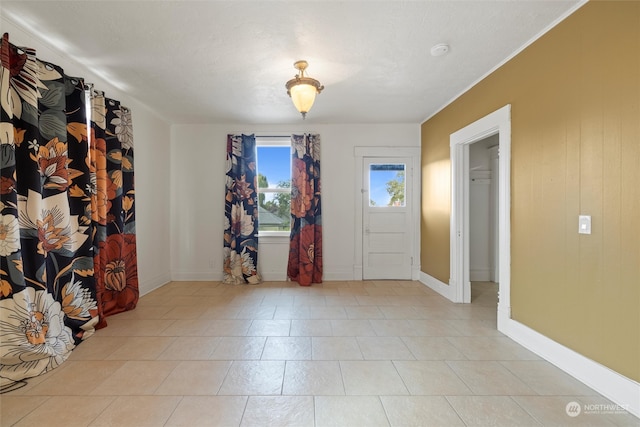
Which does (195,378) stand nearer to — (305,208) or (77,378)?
(77,378)

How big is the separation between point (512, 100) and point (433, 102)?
1.25 m

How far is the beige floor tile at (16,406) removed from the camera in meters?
1.55

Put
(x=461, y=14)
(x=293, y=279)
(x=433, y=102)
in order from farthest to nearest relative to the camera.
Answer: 1. (x=293, y=279)
2. (x=433, y=102)
3. (x=461, y=14)

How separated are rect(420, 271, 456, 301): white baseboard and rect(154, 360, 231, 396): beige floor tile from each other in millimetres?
2817

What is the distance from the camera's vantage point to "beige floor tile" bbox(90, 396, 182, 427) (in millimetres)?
1520

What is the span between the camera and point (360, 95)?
3.38m

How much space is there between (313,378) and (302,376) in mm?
83

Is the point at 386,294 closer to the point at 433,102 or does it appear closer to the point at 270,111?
the point at 433,102

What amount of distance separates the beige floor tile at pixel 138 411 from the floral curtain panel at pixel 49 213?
87 cm

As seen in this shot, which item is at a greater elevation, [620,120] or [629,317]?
[620,120]

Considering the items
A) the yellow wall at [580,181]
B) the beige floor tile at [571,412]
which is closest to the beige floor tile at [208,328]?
the beige floor tile at [571,412]

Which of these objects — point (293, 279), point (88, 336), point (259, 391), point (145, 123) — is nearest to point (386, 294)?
point (293, 279)

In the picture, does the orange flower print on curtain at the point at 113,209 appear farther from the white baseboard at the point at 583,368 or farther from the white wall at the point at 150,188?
the white baseboard at the point at 583,368

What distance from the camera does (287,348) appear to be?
2336 millimetres
